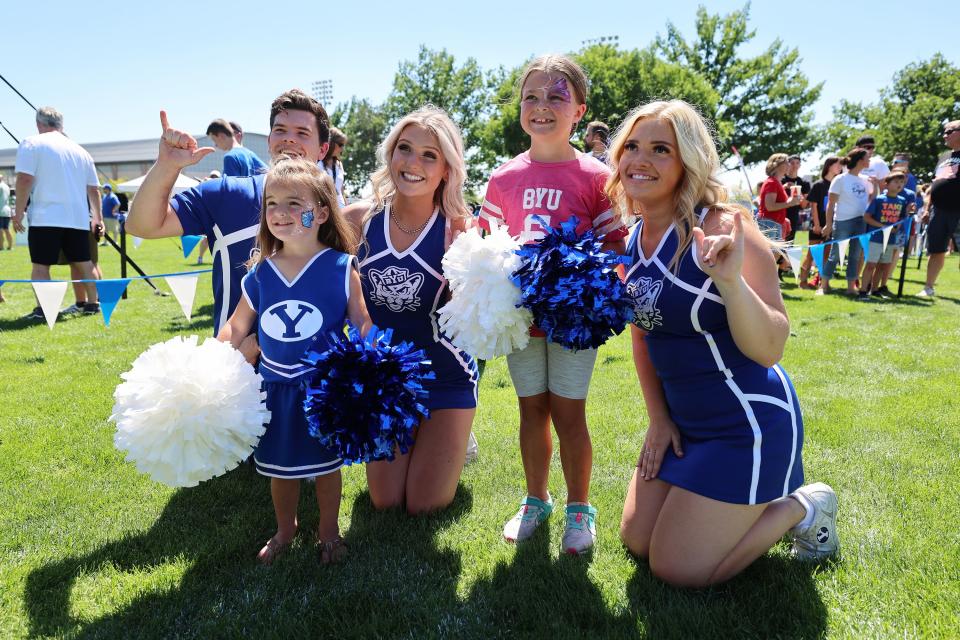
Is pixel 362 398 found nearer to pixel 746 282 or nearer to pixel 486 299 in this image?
pixel 486 299

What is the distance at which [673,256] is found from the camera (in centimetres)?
250

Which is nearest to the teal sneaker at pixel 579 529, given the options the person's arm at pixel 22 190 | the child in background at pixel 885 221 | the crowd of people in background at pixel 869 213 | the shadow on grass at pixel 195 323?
the shadow on grass at pixel 195 323

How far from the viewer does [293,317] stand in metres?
2.69

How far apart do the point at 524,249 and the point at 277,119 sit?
5.58 ft

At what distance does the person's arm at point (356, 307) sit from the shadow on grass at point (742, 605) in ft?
5.11

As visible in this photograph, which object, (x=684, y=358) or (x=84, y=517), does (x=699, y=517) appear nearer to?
(x=684, y=358)

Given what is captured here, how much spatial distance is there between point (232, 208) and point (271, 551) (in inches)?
66.9

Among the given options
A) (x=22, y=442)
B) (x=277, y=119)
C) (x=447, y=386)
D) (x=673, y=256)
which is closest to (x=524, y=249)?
(x=673, y=256)

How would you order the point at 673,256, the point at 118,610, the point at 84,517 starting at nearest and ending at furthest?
the point at 118,610 < the point at 673,256 < the point at 84,517

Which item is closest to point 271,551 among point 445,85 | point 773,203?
A: point 773,203

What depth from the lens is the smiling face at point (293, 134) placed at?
3.28m

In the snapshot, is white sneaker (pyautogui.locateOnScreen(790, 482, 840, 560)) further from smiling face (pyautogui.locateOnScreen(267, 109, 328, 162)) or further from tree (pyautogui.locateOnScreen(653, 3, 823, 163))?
tree (pyautogui.locateOnScreen(653, 3, 823, 163))

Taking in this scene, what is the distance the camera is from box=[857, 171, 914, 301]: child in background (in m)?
9.16

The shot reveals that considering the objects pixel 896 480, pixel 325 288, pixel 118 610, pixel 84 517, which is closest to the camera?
pixel 118 610
